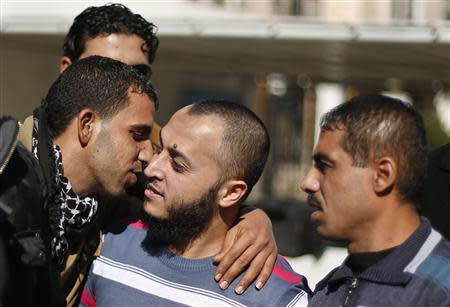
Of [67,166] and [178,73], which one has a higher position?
[67,166]

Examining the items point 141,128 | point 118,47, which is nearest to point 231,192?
point 141,128

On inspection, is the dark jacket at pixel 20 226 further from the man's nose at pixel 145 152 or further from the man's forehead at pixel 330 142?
the man's forehead at pixel 330 142

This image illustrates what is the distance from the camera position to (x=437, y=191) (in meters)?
3.13

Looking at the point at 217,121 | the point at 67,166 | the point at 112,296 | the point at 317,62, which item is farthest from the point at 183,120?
the point at 317,62

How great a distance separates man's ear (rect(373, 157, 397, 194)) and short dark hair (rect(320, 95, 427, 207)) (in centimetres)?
2

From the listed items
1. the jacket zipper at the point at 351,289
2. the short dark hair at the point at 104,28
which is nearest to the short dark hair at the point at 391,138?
the jacket zipper at the point at 351,289

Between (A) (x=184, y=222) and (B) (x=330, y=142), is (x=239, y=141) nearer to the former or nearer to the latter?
(A) (x=184, y=222)

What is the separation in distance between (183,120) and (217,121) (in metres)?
0.12

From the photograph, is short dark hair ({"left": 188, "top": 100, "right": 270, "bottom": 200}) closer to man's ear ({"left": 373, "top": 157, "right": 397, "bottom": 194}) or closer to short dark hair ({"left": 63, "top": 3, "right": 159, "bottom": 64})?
man's ear ({"left": 373, "top": 157, "right": 397, "bottom": 194})

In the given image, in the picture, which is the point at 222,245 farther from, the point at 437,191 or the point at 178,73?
the point at 178,73

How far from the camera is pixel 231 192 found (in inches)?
114

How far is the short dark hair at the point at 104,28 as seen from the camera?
390 cm

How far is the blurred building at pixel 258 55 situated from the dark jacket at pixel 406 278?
4.20m

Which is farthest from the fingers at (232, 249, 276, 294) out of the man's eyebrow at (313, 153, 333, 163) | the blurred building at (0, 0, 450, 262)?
the blurred building at (0, 0, 450, 262)
